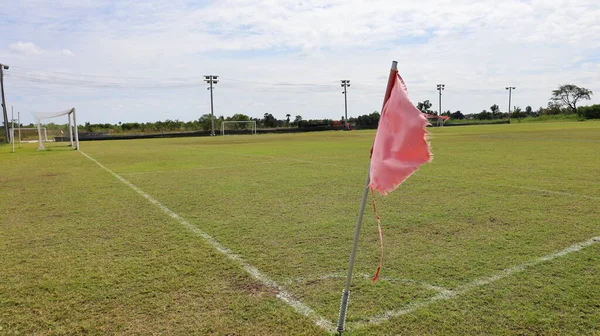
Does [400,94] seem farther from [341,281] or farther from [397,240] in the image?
[397,240]

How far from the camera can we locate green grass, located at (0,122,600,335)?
2.84 metres

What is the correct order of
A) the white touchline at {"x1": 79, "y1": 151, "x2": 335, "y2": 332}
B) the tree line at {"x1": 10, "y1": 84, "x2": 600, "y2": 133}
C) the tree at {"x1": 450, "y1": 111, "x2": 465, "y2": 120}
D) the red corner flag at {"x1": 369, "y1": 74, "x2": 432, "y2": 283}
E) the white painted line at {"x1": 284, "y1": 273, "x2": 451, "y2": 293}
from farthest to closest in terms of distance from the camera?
the tree at {"x1": 450, "y1": 111, "x2": 465, "y2": 120} < the tree line at {"x1": 10, "y1": 84, "x2": 600, "y2": 133} < the white painted line at {"x1": 284, "y1": 273, "x2": 451, "y2": 293} < the white touchline at {"x1": 79, "y1": 151, "x2": 335, "y2": 332} < the red corner flag at {"x1": 369, "y1": 74, "x2": 432, "y2": 283}

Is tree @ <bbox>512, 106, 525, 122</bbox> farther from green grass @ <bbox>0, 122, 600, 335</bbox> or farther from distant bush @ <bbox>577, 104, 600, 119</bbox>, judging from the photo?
green grass @ <bbox>0, 122, 600, 335</bbox>

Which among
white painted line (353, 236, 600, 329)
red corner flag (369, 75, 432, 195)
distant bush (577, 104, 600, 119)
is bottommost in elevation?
white painted line (353, 236, 600, 329)

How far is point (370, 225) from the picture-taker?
518cm

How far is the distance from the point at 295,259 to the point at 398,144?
7.05 ft

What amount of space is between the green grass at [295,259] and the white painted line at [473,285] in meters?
0.04

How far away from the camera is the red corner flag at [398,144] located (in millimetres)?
2092

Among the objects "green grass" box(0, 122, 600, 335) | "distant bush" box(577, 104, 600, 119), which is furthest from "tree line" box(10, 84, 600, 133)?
"green grass" box(0, 122, 600, 335)

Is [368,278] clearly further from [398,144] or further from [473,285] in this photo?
[398,144]

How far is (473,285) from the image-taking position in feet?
10.9

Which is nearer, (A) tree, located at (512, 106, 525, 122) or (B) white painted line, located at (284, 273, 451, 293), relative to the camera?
(B) white painted line, located at (284, 273, 451, 293)

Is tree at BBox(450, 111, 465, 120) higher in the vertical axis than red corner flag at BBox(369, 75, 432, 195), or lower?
higher

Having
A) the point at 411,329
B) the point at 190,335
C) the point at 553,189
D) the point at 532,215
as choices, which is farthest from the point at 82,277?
the point at 553,189
